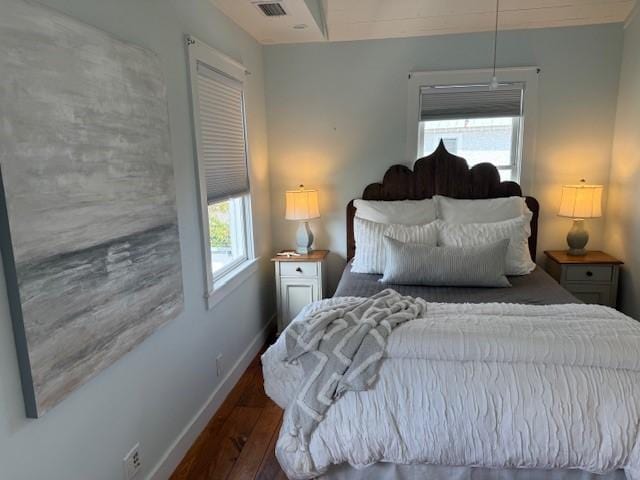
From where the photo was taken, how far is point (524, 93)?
10.9 ft

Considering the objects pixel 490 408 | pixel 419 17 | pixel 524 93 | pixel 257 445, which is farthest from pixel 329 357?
pixel 524 93

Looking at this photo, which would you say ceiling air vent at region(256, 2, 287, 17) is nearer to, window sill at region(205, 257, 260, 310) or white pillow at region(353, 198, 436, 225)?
white pillow at region(353, 198, 436, 225)

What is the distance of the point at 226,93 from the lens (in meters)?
2.75

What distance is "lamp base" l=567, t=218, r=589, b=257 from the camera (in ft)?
10.9

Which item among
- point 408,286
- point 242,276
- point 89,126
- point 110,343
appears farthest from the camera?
point 242,276

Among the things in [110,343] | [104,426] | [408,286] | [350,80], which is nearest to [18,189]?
[110,343]

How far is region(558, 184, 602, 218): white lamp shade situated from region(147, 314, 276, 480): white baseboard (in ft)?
8.19

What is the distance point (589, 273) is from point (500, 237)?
0.86 m

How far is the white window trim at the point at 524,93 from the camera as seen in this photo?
3.30 meters

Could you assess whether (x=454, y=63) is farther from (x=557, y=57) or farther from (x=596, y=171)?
(x=596, y=171)

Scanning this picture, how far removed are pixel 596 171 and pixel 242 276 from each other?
275 centimetres

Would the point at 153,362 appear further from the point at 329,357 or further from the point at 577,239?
the point at 577,239

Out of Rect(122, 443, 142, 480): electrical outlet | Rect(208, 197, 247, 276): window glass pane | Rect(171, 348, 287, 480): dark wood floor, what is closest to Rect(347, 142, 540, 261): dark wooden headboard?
Rect(208, 197, 247, 276): window glass pane

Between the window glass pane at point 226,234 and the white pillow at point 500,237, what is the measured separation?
1386 millimetres
